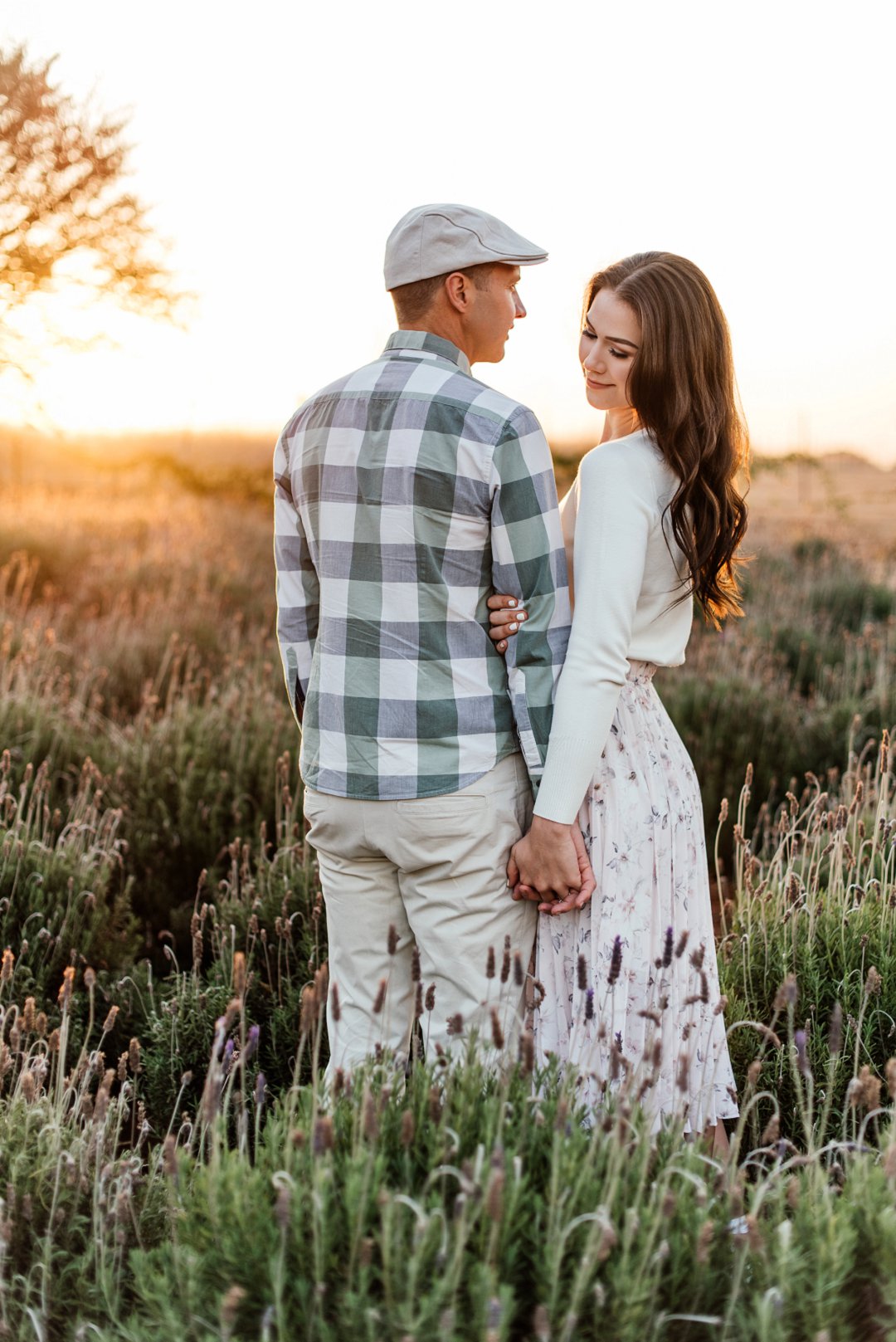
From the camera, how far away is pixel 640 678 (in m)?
2.44

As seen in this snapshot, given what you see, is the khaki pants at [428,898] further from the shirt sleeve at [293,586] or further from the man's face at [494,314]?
the man's face at [494,314]

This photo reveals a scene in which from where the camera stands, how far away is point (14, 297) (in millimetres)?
8266

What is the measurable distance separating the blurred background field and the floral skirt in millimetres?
243

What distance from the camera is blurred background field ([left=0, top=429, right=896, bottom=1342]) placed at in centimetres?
152

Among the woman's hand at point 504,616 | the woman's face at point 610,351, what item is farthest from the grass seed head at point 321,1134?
the woman's face at point 610,351

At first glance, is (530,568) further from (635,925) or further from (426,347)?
(635,925)

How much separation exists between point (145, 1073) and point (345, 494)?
2.02 meters

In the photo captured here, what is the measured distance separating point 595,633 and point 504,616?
0.19m

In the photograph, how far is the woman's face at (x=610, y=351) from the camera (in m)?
2.44

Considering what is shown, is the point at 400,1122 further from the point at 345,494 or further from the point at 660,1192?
the point at 345,494

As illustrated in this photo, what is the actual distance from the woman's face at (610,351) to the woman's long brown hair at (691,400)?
2cm

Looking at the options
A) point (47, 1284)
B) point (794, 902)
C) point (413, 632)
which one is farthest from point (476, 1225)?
point (794, 902)

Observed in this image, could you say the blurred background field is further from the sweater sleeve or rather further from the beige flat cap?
the beige flat cap

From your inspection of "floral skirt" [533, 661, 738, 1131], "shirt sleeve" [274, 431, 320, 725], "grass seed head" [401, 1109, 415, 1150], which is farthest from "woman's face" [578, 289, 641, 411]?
"grass seed head" [401, 1109, 415, 1150]
